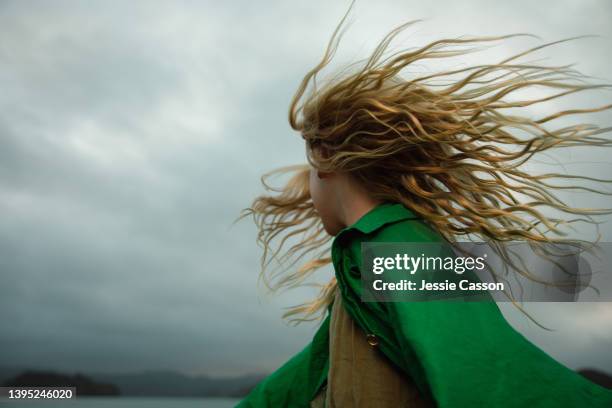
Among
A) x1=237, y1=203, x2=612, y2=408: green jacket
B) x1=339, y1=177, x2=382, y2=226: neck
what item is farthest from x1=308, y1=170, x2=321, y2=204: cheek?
x1=237, y1=203, x2=612, y2=408: green jacket

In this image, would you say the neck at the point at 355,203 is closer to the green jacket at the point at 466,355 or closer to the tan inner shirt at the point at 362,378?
the green jacket at the point at 466,355

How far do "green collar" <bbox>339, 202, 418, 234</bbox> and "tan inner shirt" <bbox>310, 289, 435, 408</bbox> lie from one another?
0.34 metres

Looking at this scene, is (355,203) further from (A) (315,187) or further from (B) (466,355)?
(B) (466,355)

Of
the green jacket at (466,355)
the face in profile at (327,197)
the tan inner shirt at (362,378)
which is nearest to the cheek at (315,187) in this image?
the face in profile at (327,197)

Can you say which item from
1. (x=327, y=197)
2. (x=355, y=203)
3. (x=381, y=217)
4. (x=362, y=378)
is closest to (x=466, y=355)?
(x=362, y=378)

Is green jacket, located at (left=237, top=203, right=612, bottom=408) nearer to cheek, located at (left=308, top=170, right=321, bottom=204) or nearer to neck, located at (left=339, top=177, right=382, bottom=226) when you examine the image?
neck, located at (left=339, top=177, right=382, bottom=226)

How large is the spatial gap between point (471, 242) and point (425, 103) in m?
0.55

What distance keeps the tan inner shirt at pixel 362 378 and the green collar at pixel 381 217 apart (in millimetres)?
345

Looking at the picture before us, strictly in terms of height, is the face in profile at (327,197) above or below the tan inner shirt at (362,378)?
above

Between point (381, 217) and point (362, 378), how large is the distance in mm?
559

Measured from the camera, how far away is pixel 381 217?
2150 millimetres

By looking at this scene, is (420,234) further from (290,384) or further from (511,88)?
(290,384)

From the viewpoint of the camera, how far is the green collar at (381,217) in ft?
6.95

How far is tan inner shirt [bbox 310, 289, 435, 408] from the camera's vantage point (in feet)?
6.55
